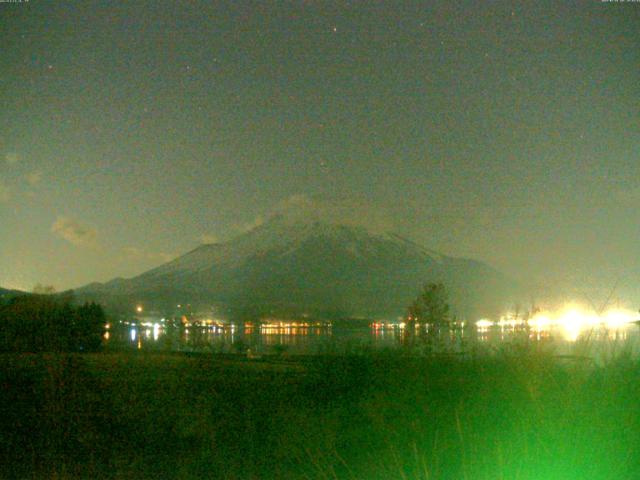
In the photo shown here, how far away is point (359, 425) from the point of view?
39.8 feet

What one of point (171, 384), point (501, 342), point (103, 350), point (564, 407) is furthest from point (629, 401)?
point (103, 350)

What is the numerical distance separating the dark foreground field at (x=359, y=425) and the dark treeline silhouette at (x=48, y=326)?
1658 centimetres

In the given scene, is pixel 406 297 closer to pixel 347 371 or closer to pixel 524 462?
pixel 347 371

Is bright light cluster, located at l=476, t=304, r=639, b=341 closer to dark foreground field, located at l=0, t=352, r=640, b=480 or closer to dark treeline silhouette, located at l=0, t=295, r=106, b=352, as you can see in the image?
dark foreground field, located at l=0, t=352, r=640, b=480

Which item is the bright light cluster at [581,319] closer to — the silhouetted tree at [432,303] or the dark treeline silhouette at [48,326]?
the dark treeline silhouette at [48,326]

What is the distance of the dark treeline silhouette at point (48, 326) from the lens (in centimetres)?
3384

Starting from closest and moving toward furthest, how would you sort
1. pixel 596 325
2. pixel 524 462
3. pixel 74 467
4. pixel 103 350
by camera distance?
1. pixel 524 462
2. pixel 74 467
3. pixel 596 325
4. pixel 103 350

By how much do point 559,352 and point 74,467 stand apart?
7146 millimetres

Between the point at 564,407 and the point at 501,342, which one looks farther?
the point at 501,342

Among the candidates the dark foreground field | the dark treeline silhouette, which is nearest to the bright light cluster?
the dark foreground field

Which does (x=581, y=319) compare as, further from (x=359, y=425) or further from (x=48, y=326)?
(x=48, y=326)

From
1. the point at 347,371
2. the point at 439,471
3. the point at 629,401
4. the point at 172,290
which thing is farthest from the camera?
the point at 172,290

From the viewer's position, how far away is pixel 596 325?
11930 mm

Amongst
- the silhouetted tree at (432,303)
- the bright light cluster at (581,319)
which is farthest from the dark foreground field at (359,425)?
the silhouetted tree at (432,303)
